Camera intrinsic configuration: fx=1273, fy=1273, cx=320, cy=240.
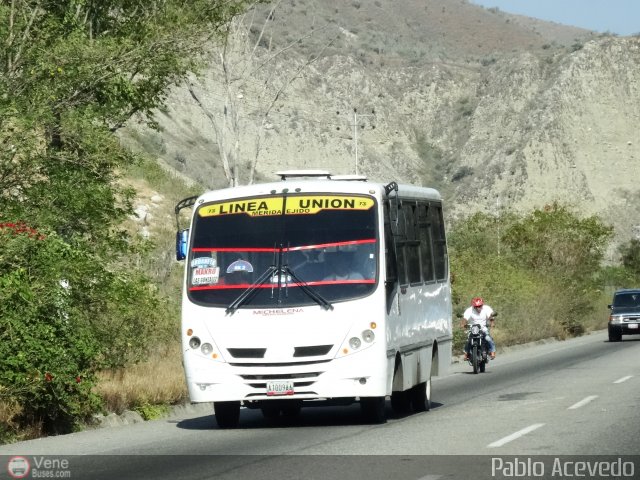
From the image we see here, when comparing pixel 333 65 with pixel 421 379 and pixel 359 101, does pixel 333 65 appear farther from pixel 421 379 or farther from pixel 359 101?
pixel 421 379

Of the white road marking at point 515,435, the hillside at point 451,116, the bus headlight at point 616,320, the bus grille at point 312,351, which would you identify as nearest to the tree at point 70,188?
the bus grille at point 312,351

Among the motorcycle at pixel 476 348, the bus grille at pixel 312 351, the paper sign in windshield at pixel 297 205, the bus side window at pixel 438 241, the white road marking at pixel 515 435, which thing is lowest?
the white road marking at pixel 515 435

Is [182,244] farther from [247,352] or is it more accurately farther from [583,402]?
[583,402]

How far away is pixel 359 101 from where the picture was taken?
112688mm

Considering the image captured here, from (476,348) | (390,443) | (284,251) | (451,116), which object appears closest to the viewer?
(390,443)

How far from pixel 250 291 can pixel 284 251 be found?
28.0 inches

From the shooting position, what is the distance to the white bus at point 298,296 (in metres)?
15.8

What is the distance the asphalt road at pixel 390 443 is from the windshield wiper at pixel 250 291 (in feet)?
5.27

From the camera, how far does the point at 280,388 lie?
15.7 metres

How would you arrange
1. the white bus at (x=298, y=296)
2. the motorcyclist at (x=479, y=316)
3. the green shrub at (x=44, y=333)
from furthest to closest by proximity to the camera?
the motorcyclist at (x=479, y=316)
the white bus at (x=298, y=296)
the green shrub at (x=44, y=333)

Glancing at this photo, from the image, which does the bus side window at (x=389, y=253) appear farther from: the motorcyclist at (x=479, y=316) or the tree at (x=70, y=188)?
the motorcyclist at (x=479, y=316)

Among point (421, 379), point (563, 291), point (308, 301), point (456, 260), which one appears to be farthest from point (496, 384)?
point (563, 291)

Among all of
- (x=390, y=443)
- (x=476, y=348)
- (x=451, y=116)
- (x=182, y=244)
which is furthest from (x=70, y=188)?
(x=451, y=116)

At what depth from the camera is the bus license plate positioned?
15695 millimetres
